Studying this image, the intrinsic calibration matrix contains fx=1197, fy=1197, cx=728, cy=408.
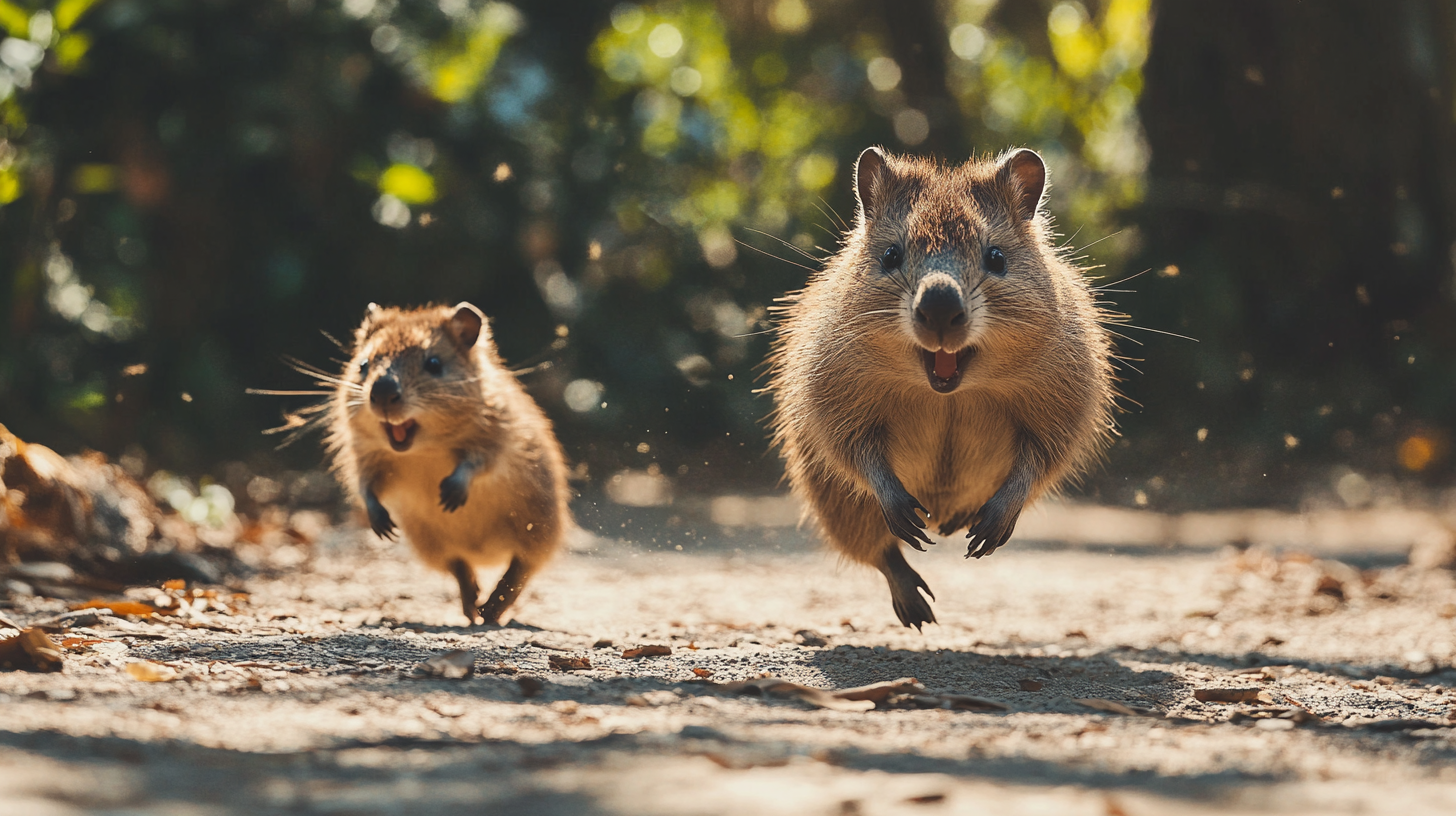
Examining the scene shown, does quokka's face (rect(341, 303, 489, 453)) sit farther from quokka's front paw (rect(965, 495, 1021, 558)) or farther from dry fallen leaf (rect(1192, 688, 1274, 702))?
dry fallen leaf (rect(1192, 688, 1274, 702))

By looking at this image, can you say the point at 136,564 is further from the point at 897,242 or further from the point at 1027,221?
the point at 1027,221

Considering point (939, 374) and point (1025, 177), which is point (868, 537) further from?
point (1025, 177)

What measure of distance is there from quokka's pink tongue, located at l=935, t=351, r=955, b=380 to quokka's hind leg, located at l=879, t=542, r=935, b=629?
84 centimetres

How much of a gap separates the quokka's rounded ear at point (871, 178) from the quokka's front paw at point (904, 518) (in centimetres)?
122

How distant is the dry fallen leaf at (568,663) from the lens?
370 centimetres

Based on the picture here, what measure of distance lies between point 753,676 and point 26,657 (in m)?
2.06

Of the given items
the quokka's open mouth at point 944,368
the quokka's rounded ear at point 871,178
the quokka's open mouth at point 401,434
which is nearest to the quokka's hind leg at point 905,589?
the quokka's open mouth at point 944,368

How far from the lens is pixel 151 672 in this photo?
327 centimetres

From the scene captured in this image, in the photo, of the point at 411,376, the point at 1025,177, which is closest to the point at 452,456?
the point at 411,376

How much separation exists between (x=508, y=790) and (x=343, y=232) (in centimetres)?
794

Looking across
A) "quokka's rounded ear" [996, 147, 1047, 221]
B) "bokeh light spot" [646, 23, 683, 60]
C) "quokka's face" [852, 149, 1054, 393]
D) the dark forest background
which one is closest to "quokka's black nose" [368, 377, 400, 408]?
"quokka's face" [852, 149, 1054, 393]

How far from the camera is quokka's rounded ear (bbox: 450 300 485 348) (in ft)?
17.9

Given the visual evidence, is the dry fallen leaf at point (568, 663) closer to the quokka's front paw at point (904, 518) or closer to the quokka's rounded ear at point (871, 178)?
the quokka's front paw at point (904, 518)

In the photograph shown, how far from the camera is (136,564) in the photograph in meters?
5.41
